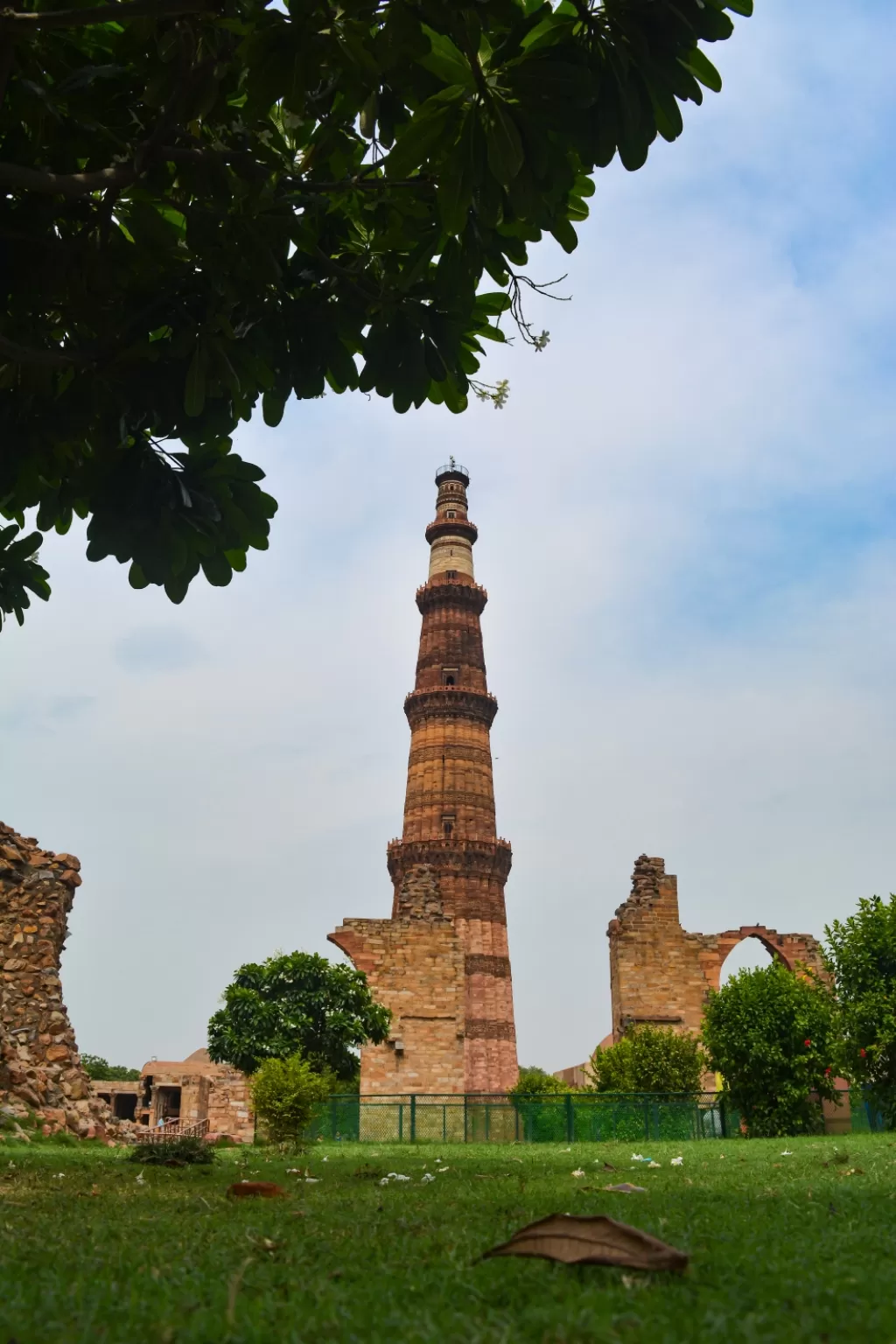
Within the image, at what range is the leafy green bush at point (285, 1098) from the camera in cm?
1162

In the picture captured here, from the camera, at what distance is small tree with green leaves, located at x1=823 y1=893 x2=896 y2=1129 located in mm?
14438

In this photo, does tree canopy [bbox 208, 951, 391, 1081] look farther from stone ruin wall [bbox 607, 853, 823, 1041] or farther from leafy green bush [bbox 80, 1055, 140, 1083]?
leafy green bush [bbox 80, 1055, 140, 1083]

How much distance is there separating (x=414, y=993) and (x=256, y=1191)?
21.0 m

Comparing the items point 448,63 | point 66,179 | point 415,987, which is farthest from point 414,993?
point 448,63

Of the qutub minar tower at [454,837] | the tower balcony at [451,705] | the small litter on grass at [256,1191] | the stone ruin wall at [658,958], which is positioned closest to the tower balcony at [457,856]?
the qutub minar tower at [454,837]

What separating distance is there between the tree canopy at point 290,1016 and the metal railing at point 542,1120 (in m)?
1.47

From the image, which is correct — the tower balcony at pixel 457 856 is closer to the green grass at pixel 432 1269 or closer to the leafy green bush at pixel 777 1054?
the leafy green bush at pixel 777 1054

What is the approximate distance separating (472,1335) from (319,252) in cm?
424

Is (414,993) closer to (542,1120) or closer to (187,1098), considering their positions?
(542,1120)

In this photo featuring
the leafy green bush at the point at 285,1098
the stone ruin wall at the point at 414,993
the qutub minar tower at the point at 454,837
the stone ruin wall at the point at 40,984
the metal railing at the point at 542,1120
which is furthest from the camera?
the qutub minar tower at the point at 454,837

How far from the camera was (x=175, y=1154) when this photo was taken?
309 inches

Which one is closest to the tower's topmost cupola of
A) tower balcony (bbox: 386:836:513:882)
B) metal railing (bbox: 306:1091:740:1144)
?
tower balcony (bbox: 386:836:513:882)

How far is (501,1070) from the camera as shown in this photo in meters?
33.8

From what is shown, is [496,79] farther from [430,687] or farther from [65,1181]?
[430,687]
